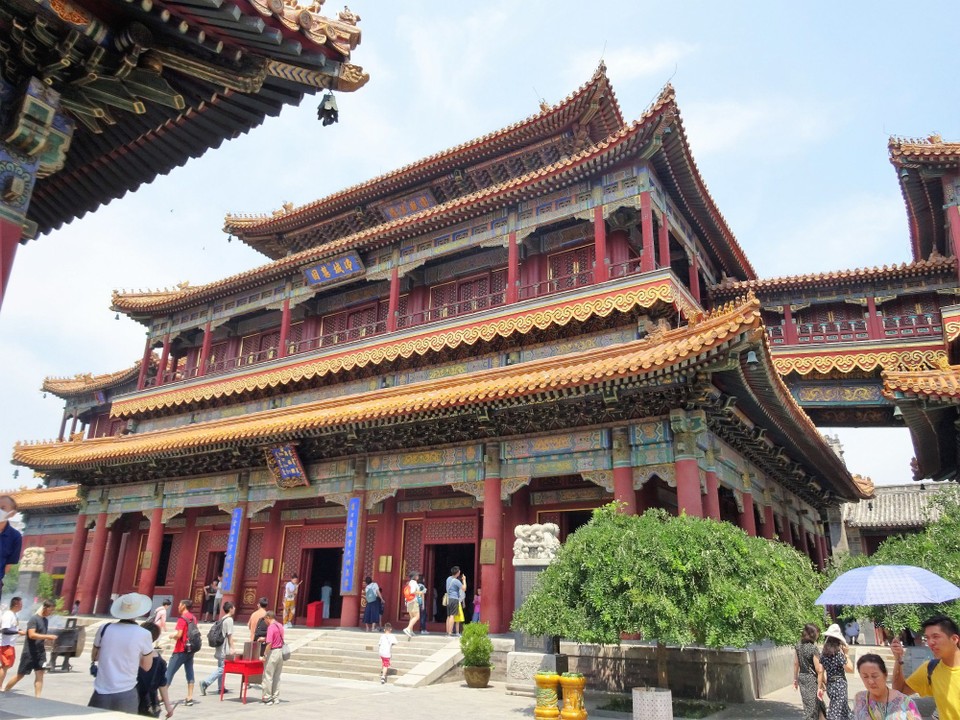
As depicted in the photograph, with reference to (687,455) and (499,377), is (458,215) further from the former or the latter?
(687,455)

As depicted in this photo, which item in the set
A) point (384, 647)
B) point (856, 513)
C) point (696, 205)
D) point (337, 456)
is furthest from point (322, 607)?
point (856, 513)

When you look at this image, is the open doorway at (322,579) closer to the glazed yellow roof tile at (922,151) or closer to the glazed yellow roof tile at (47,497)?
the glazed yellow roof tile at (47,497)

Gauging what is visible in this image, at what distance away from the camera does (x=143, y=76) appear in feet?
17.3

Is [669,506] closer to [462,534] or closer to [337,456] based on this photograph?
[462,534]

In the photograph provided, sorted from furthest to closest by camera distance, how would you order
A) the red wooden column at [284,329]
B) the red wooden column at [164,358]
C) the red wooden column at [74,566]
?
1. the red wooden column at [164,358]
2. the red wooden column at [74,566]
3. the red wooden column at [284,329]

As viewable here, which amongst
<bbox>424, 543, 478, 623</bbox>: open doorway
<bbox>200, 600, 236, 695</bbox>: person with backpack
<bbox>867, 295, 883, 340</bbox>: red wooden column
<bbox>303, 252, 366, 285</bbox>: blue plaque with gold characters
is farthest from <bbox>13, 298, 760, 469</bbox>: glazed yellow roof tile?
<bbox>867, 295, 883, 340</bbox>: red wooden column

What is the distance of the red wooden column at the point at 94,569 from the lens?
21234 millimetres

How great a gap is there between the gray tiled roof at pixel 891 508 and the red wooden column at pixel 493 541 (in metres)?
21.7

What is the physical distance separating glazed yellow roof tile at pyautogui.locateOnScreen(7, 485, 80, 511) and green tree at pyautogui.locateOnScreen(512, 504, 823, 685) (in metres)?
27.7

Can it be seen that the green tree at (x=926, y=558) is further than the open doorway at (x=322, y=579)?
No

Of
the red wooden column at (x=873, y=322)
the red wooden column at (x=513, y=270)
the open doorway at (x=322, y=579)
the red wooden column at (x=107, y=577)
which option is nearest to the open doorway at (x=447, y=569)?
the open doorway at (x=322, y=579)

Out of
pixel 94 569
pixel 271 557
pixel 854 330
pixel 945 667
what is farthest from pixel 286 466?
pixel 854 330

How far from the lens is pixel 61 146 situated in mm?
5270

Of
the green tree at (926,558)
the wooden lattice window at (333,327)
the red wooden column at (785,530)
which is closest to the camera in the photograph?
the green tree at (926,558)
